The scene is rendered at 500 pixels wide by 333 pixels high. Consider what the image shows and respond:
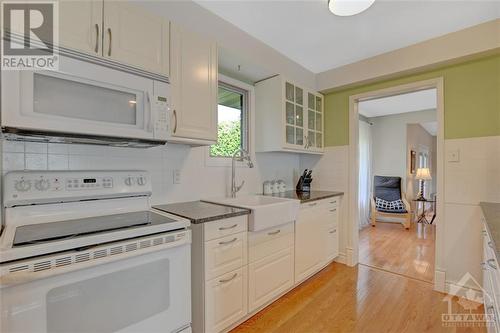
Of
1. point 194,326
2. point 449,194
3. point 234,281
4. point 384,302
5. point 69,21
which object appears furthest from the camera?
point 449,194

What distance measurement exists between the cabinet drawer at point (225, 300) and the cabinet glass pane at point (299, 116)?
171 centimetres

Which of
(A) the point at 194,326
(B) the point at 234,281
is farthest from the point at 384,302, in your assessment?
(A) the point at 194,326

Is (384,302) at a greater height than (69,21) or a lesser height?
lesser

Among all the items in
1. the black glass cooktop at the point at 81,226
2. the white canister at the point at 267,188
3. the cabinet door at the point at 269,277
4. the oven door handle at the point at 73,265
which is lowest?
the cabinet door at the point at 269,277

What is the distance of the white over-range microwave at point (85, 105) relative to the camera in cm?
100

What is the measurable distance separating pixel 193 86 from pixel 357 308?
2196mm

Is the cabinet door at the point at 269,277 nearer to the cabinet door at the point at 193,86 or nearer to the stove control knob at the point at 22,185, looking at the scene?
the cabinet door at the point at 193,86

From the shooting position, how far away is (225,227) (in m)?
1.57

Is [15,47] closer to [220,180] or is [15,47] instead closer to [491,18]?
[220,180]

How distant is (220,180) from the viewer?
2.27 metres

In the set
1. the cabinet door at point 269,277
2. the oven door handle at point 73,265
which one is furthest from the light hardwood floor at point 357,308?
the oven door handle at point 73,265

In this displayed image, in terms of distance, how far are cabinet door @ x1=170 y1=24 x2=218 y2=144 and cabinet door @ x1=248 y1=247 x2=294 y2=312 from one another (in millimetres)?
1048

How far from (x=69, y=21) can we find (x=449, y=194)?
3110mm

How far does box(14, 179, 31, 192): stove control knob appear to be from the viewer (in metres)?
1.20
